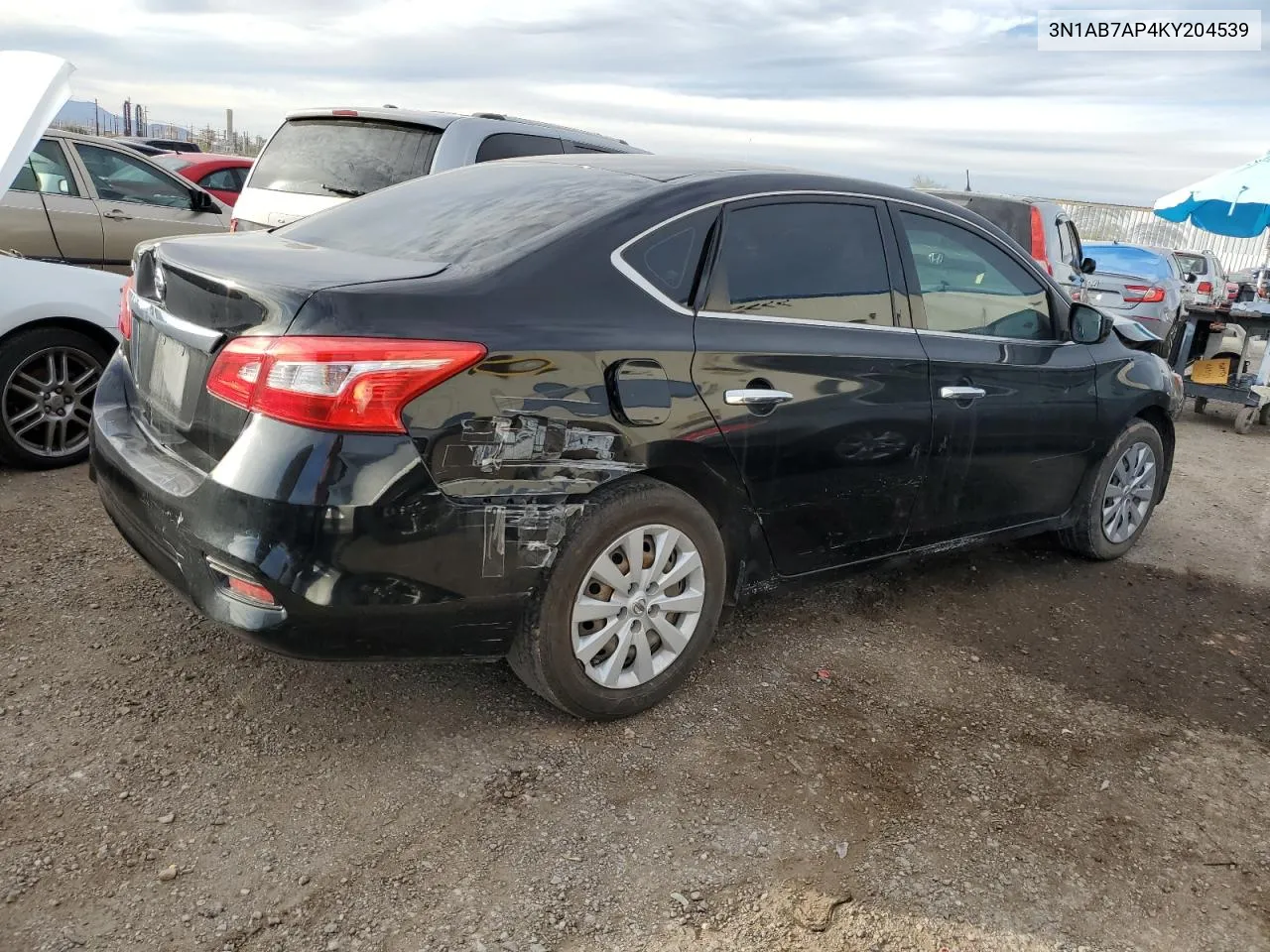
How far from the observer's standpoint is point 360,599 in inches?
97.9

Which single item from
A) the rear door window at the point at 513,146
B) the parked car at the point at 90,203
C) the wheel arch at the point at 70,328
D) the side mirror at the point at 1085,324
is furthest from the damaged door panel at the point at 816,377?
the parked car at the point at 90,203

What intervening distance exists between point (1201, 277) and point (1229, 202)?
550cm

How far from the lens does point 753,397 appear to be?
3072mm

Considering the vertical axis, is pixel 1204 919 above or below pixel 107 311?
below

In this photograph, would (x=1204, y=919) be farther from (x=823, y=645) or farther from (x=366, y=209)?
(x=366, y=209)

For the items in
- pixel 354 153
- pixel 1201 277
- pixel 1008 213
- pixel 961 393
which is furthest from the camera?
pixel 1201 277

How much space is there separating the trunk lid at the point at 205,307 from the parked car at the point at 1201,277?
14.9 meters

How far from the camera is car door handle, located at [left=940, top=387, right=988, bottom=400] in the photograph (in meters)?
3.64

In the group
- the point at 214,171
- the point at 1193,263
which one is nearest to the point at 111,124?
the point at 214,171

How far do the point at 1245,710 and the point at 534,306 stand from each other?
9.24 ft

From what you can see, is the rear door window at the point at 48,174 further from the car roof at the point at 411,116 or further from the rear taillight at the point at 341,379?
the rear taillight at the point at 341,379

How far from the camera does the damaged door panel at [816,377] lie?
307 centimetres

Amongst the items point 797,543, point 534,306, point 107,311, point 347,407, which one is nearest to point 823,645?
point 797,543

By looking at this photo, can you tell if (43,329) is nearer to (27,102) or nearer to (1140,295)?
(27,102)
